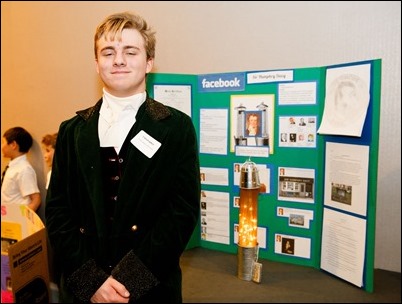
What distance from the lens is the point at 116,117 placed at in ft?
2.60

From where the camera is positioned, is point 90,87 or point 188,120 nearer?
point 188,120

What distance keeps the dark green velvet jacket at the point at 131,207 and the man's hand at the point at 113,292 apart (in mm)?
16

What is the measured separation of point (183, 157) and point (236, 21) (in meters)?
0.55

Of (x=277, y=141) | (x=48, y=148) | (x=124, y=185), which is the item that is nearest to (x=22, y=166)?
(x=48, y=148)

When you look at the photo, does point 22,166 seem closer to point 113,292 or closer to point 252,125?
point 113,292

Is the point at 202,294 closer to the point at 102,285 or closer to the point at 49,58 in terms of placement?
the point at 102,285

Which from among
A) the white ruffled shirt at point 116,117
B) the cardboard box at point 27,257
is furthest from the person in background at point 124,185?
the cardboard box at point 27,257

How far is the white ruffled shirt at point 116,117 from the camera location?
773 millimetres

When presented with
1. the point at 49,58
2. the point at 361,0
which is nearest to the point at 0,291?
the point at 49,58

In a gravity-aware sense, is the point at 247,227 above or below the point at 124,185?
below

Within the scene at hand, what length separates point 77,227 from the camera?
3.03 ft

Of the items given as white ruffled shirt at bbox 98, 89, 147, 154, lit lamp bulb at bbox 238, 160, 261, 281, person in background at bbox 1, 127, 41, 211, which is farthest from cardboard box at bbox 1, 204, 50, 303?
lit lamp bulb at bbox 238, 160, 261, 281

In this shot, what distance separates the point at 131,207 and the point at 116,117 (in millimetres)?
214

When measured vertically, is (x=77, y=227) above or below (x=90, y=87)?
below
